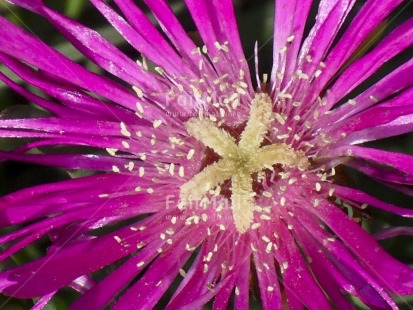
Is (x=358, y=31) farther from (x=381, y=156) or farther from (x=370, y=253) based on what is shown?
(x=370, y=253)

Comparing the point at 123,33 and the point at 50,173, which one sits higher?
the point at 123,33

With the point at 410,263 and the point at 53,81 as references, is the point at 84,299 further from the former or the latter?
the point at 410,263

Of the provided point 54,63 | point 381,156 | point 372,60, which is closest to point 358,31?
point 372,60

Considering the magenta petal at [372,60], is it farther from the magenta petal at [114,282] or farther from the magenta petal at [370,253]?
the magenta petal at [114,282]

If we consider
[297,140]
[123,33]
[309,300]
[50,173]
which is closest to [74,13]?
[123,33]


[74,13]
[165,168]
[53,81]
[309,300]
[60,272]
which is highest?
[74,13]

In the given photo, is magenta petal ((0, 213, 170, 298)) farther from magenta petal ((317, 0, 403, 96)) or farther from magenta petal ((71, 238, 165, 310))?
magenta petal ((317, 0, 403, 96))

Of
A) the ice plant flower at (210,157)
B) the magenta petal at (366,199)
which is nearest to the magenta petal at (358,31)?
the ice plant flower at (210,157)

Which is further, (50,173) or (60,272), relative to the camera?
(50,173)

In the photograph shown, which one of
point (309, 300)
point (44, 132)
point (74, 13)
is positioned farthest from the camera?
point (74, 13)
